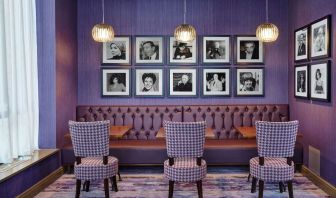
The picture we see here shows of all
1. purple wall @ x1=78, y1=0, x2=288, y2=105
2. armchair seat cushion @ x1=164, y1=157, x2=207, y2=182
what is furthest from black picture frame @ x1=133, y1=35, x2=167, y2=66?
armchair seat cushion @ x1=164, y1=157, x2=207, y2=182

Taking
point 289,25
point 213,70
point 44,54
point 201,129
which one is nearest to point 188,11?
point 213,70

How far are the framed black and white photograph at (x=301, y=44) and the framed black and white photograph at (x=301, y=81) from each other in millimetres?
167

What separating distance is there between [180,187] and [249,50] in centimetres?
312

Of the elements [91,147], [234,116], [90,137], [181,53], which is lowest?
[91,147]

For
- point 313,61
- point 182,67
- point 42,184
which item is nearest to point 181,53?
point 182,67

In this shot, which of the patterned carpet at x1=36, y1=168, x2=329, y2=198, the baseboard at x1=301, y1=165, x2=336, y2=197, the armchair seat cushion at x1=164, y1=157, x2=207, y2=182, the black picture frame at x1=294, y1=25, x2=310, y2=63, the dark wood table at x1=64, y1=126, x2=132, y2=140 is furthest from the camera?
the black picture frame at x1=294, y1=25, x2=310, y2=63

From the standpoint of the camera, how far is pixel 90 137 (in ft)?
15.4

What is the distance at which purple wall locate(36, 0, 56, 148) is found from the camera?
600cm

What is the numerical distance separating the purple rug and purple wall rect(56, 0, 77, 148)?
104 centimetres

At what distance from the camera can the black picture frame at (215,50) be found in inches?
280

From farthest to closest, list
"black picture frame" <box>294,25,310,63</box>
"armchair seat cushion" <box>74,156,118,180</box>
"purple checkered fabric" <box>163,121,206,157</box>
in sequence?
"black picture frame" <box>294,25,310,63</box> < "armchair seat cushion" <box>74,156,118,180</box> < "purple checkered fabric" <box>163,121,206,157</box>

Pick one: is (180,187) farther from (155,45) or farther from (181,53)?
(155,45)

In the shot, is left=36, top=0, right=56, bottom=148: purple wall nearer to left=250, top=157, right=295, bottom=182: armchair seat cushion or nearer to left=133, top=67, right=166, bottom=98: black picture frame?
left=133, top=67, right=166, bottom=98: black picture frame

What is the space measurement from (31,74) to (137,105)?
2192mm
